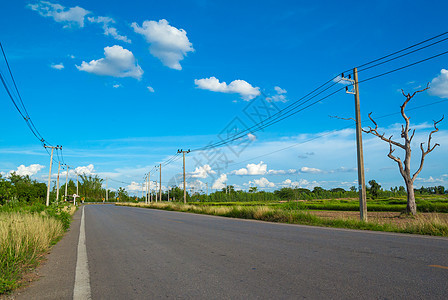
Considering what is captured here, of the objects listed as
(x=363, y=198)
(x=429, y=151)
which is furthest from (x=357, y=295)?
(x=429, y=151)

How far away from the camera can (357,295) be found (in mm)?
4359

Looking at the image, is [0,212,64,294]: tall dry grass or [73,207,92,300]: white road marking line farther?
[0,212,64,294]: tall dry grass

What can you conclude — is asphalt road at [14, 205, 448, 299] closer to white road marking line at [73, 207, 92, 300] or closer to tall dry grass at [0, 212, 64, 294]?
white road marking line at [73, 207, 92, 300]

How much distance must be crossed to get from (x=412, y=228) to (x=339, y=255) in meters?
7.48

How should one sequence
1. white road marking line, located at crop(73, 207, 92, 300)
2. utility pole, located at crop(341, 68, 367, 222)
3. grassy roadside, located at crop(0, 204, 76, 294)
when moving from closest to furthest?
white road marking line, located at crop(73, 207, 92, 300)
grassy roadside, located at crop(0, 204, 76, 294)
utility pole, located at crop(341, 68, 367, 222)

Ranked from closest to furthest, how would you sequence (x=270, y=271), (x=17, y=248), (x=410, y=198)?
(x=270, y=271), (x=17, y=248), (x=410, y=198)

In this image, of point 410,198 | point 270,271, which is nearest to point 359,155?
point 410,198

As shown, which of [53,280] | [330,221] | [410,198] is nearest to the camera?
[53,280]

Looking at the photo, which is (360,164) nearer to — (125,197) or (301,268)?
(301,268)

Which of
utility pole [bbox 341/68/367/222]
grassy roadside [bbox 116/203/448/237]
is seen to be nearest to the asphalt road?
grassy roadside [bbox 116/203/448/237]

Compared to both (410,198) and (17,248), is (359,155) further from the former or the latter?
(17,248)

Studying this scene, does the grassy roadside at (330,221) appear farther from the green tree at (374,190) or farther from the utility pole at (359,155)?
the green tree at (374,190)

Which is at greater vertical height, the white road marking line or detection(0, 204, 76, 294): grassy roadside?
detection(0, 204, 76, 294): grassy roadside

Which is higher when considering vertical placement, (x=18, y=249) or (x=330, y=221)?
(x=18, y=249)
